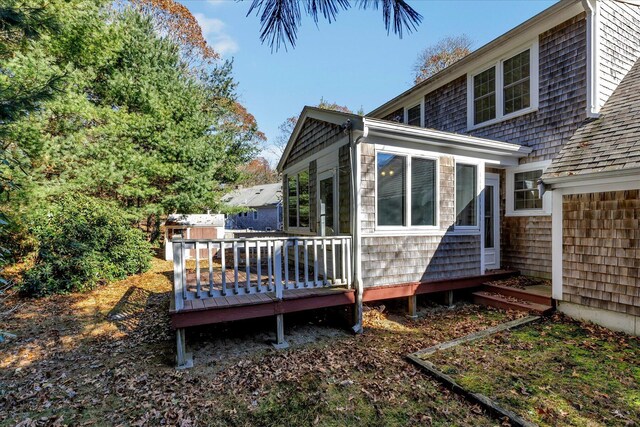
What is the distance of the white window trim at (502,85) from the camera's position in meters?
7.24

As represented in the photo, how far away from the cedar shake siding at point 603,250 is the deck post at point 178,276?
6.68 meters

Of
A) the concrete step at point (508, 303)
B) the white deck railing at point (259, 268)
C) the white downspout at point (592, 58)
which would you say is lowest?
the concrete step at point (508, 303)

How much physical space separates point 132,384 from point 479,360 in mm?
4634

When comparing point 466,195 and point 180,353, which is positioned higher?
point 466,195

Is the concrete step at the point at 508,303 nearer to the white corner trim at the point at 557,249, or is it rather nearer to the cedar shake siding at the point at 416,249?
the white corner trim at the point at 557,249

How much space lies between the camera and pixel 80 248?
7.78 m

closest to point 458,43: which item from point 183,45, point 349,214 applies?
point 183,45

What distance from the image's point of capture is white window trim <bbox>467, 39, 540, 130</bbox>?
23.7ft

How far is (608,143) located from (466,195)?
2.53m

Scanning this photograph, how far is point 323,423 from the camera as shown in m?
3.22

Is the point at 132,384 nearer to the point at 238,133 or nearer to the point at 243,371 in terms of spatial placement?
the point at 243,371

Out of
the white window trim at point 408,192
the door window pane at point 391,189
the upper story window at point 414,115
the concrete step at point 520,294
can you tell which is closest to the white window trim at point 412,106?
the upper story window at point 414,115

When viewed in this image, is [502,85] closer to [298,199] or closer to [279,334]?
[298,199]

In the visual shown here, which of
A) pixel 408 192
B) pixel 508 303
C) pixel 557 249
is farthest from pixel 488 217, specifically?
pixel 408 192
